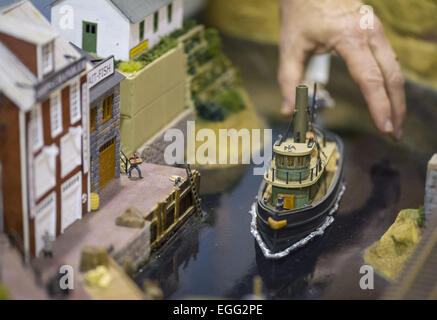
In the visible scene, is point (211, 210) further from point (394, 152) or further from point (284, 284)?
point (394, 152)

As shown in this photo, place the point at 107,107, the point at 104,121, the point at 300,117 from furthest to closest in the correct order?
the point at 300,117
the point at 107,107
the point at 104,121

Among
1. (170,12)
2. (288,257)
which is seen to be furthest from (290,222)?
(170,12)

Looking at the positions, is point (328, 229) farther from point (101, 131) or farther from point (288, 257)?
point (101, 131)

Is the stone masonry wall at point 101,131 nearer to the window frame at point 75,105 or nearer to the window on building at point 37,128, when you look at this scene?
the window frame at point 75,105

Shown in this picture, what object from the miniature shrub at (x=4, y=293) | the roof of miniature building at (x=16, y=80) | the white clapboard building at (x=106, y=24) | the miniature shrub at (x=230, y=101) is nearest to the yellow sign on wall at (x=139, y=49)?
A: the white clapboard building at (x=106, y=24)

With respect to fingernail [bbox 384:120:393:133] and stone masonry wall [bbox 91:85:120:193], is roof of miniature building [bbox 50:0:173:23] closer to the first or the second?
stone masonry wall [bbox 91:85:120:193]

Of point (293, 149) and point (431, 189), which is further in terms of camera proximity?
point (293, 149)
